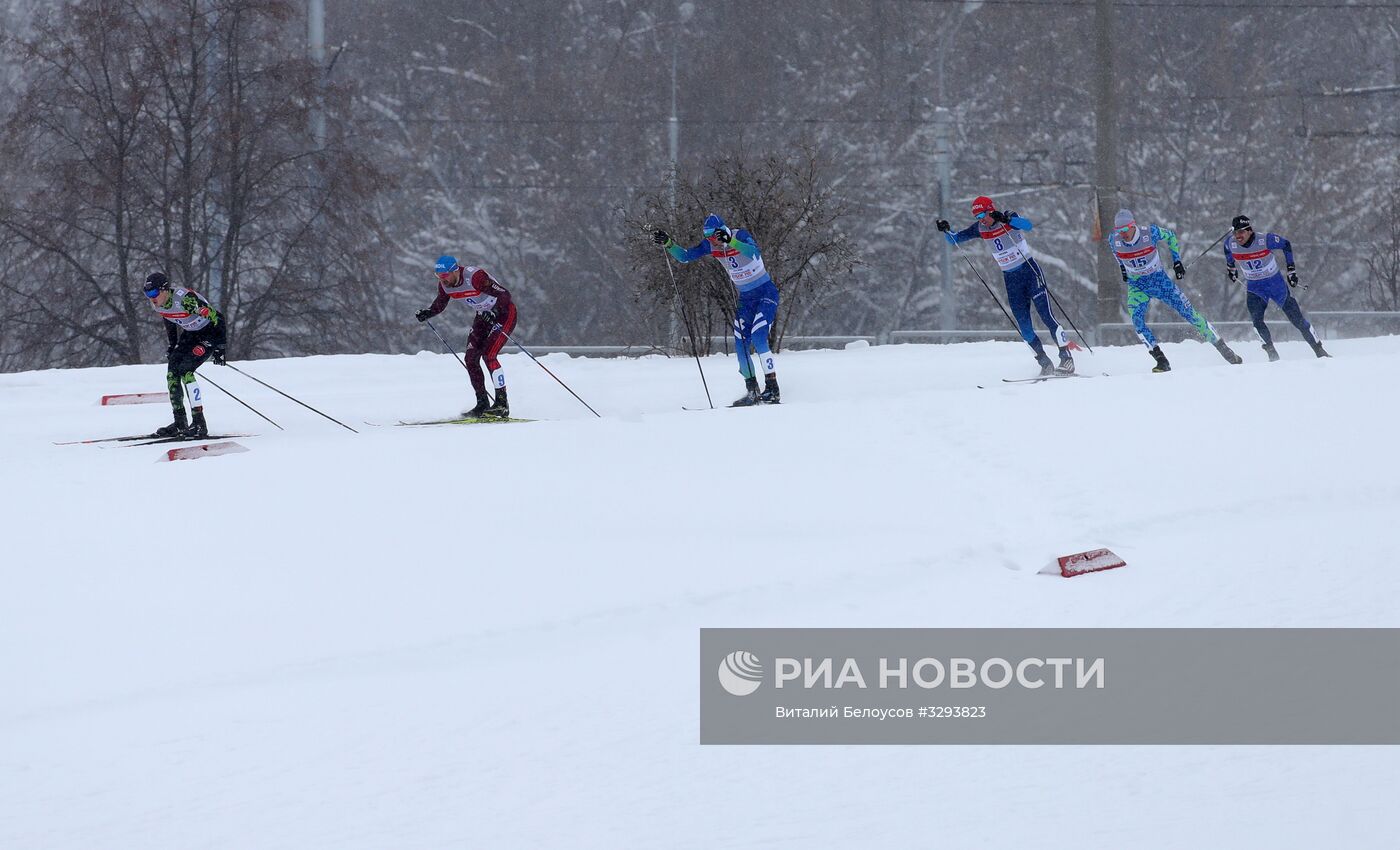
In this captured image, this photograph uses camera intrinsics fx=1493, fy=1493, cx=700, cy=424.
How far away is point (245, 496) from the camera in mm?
9430

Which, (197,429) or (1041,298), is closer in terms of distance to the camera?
(197,429)

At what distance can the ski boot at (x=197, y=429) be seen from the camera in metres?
12.1

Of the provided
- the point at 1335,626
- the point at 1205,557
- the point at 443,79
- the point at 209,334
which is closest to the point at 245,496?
the point at 209,334

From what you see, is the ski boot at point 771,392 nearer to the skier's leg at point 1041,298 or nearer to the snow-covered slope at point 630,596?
the snow-covered slope at point 630,596

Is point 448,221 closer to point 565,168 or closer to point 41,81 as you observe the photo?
point 565,168

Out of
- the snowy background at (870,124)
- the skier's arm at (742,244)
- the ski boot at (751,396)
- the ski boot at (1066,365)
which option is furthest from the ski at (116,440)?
the snowy background at (870,124)

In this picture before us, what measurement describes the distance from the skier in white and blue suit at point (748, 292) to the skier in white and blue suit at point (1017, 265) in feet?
6.15

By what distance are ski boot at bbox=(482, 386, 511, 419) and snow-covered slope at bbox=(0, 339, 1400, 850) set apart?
0.97 m

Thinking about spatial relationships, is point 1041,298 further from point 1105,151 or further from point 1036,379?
point 1105,151

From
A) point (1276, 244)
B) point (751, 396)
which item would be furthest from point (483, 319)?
point (1276, 244)

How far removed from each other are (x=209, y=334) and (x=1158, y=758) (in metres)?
9.08

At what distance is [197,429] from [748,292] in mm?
4687

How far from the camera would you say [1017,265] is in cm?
1370

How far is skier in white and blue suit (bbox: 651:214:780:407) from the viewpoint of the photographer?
41.2ft
